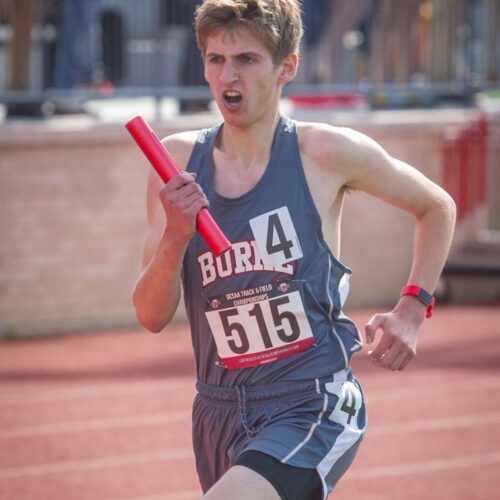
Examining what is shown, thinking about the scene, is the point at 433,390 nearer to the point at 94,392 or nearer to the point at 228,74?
the point at 94,392

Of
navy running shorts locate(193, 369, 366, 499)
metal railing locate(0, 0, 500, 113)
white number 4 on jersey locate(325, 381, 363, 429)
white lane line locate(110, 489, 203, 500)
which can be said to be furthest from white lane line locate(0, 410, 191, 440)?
white number 4 on jersey locate(325, 381, 363, 429)

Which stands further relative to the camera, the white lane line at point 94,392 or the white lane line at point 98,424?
the white lane line at point 94,392

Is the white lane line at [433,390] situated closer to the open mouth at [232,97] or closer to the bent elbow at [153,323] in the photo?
the bent elbow at [153,323]

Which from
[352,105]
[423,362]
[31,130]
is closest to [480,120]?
[352,105]

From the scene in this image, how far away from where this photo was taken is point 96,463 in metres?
6.94

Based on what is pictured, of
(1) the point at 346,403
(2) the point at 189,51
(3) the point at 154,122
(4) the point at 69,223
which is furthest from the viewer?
(2) the point at 189,51

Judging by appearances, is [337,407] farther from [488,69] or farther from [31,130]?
[488,69]

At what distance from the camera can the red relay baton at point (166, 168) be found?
314 centimetres

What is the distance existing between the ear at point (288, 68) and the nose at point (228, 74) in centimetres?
17

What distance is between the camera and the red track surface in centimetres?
655

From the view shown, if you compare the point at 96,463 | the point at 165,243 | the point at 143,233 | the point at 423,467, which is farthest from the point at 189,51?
the point at 165,243

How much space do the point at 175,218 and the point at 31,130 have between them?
7.66 meters

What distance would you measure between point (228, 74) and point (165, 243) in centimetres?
49

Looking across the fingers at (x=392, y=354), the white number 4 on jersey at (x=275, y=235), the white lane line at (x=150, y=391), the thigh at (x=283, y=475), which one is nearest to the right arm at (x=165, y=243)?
the white number 4 on jersey at (x=275, y=235)
